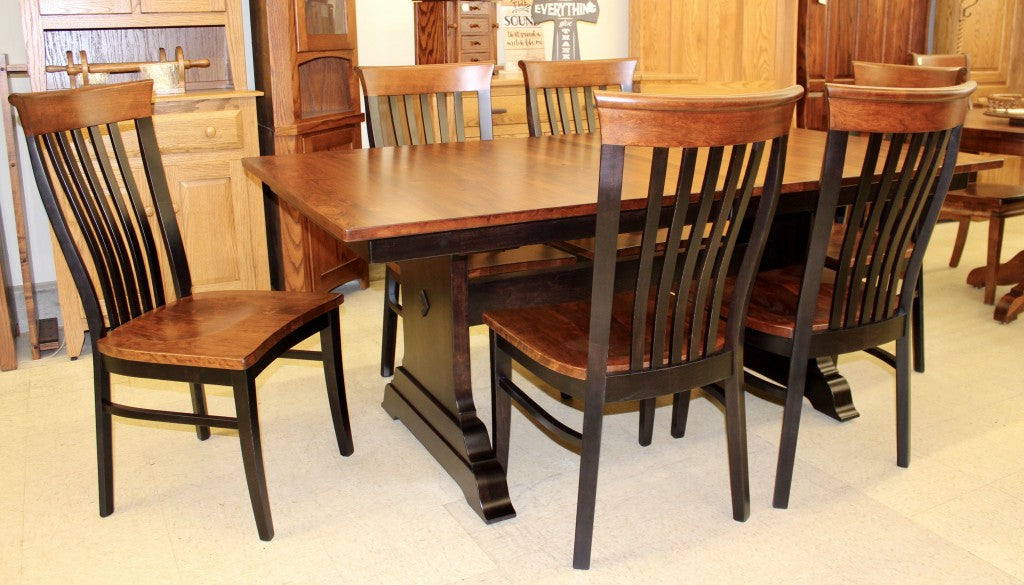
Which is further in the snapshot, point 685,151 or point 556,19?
point 556,19

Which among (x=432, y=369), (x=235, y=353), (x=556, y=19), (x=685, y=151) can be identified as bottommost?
(x=432, y=369)

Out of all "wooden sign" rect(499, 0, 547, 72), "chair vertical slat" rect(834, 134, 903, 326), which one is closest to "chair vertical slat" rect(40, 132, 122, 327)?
"chair vertical slat" rect(834, 134, 903, 326)

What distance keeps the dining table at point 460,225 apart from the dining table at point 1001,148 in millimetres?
737

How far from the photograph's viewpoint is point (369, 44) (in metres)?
3.91

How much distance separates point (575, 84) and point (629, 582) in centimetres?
176

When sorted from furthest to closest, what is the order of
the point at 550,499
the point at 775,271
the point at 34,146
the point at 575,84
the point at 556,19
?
1. the point at 556,19
2. the point at 575,84
3. the point at 775,271
4. the point at 550,499
5. the point at 34,146

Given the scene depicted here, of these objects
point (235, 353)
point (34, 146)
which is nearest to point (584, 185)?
point (235, 353)

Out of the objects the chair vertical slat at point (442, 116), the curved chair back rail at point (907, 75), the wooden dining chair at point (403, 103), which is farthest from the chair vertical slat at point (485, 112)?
the curved chair back rail at point (907, 75)

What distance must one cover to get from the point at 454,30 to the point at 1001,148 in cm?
205

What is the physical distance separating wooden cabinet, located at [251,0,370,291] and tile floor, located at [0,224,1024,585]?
81 cm

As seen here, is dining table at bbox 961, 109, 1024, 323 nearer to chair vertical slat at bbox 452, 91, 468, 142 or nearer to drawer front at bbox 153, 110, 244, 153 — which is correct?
chair vertical slat at bbox 452, 91, 468, 142

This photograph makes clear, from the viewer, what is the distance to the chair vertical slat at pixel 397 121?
2820 millimetres

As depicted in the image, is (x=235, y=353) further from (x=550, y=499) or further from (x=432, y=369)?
(x=550, y=499)

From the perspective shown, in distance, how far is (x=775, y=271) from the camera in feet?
7.95
